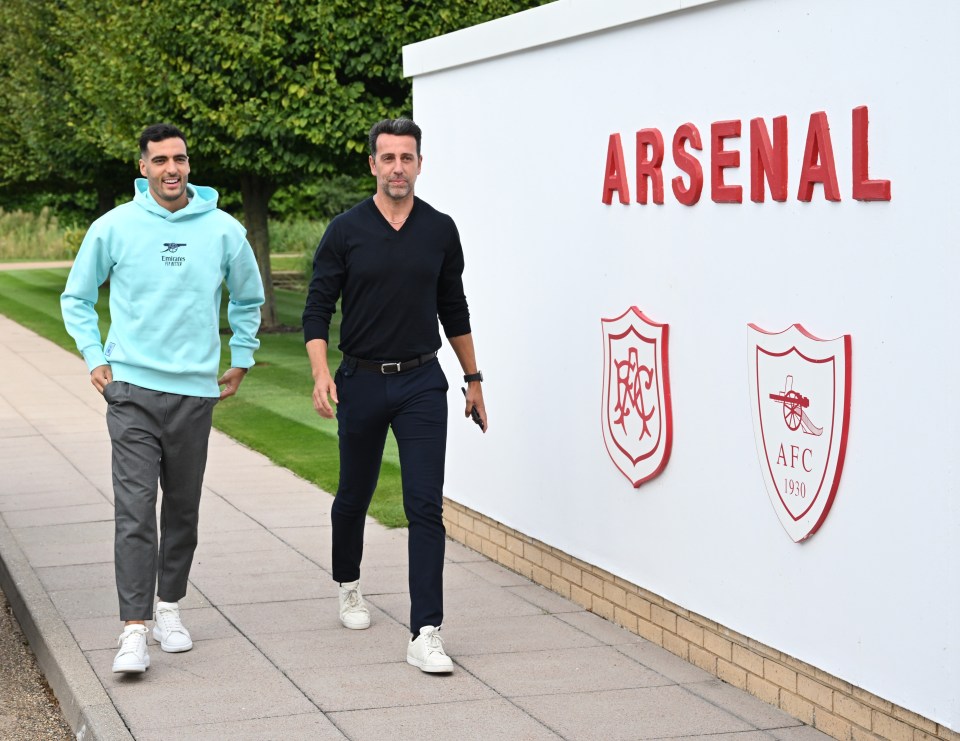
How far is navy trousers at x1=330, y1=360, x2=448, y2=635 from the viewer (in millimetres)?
5953

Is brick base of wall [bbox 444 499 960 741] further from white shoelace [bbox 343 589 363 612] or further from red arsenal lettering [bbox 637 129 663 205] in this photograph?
red arsenal lettering [bbox 637 129 663 205]

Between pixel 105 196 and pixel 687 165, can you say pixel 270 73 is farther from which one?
pixel 105 196

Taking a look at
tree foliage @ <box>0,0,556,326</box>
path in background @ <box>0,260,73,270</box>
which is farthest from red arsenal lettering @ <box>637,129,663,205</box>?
path in background @ <box>0,260,73,270</box>

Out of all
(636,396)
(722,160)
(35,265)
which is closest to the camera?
(722,160)

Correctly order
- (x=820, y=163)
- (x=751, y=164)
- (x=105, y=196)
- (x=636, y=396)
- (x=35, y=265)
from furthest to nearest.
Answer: (x=35, y=265), (x=105, y=196), (x=636, y=396), (x=751, y=164), (x=820, y=163)

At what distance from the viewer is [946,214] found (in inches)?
173

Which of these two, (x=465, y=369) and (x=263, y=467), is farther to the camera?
(x=263, y=467)

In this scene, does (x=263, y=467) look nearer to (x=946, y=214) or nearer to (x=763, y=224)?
(x=763, y=224)

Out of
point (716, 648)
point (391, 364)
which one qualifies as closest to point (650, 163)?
point (391, 364)

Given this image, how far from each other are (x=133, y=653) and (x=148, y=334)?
118cm

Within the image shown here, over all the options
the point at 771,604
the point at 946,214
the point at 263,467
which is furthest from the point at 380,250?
the point at 263,467

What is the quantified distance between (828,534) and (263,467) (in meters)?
6.69

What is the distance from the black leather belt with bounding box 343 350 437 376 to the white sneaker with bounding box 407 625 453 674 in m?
0.98

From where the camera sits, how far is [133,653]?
5793mm
